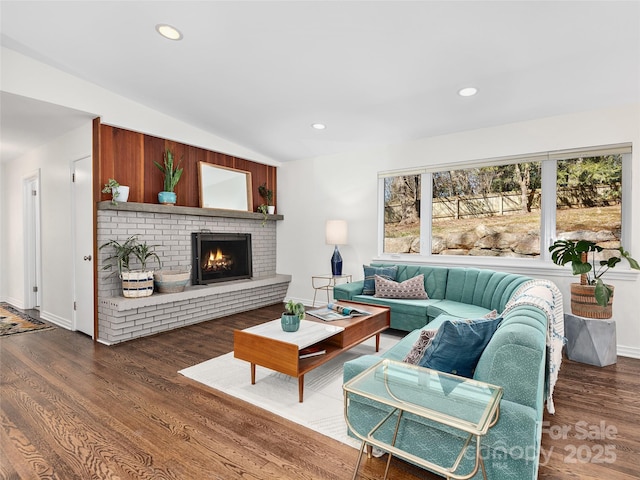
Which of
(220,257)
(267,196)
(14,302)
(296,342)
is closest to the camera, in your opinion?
(296,342)

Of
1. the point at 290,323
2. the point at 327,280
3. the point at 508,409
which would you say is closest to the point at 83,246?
the point at 290,323

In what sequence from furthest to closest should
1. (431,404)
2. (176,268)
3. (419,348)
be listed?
1. (176,268)
2. (419,348)
3. (431,404)

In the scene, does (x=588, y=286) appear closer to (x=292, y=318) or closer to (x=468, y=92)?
(x=468, y=92)

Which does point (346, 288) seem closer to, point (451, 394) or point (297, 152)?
point (297, 152)

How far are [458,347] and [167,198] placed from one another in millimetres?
3795

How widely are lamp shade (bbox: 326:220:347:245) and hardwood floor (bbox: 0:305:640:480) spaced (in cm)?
247

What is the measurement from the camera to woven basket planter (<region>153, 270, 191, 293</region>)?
4.01 metres

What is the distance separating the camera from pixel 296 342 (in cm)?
242

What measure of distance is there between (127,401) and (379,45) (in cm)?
324

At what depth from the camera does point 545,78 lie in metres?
2.95

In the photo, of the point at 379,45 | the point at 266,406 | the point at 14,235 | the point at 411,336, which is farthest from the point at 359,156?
the point at 14,235

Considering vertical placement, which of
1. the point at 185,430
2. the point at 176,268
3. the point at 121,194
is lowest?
the point at 185,430

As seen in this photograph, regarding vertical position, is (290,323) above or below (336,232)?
below

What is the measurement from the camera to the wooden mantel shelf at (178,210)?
372 cm
